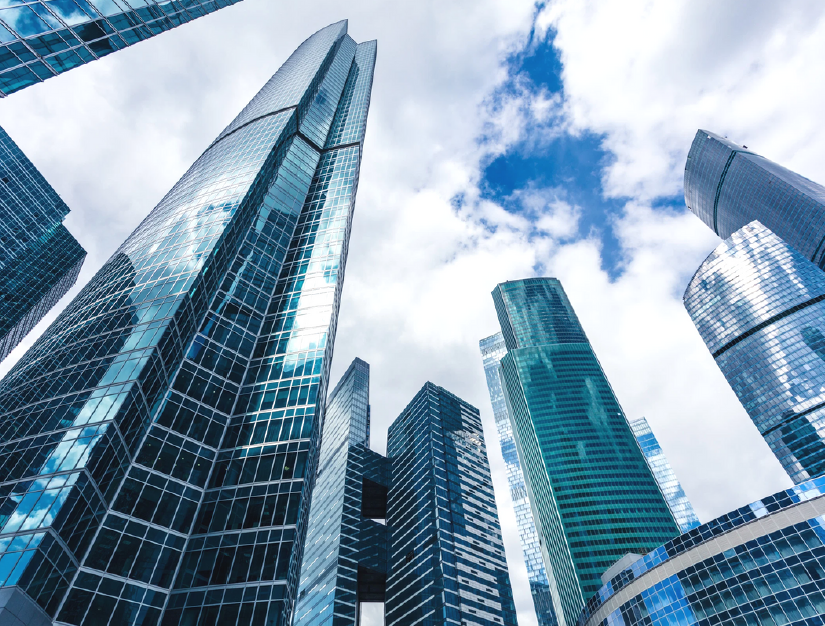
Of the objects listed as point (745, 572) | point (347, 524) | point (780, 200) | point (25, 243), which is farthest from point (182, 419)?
point (780, 200)

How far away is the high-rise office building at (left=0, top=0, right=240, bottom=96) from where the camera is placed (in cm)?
2928

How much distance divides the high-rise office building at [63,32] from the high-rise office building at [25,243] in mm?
91561

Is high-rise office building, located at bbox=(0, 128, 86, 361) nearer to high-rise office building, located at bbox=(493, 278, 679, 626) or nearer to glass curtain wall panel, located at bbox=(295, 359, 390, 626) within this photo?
glass curtain wall panel, located at bbox=(295, 359, 390, 626)

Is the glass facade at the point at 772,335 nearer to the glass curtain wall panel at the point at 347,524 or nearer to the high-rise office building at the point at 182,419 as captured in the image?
the glass curtain wall panel at the point at 347,524

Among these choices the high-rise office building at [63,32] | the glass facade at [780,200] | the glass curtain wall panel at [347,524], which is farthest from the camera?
the glass facade at [780,200]

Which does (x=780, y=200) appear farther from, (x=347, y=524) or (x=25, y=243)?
(x=25, y=243)

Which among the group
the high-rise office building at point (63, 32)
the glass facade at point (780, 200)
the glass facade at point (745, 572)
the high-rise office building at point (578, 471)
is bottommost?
the glass facade at point (745, 572)

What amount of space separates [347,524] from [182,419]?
262 ft

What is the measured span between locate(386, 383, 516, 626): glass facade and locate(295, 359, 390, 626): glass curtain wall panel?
6492 millimetres

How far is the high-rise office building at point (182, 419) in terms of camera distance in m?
33.6

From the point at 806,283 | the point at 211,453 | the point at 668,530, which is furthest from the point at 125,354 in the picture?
the point at 806,283

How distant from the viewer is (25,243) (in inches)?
4318

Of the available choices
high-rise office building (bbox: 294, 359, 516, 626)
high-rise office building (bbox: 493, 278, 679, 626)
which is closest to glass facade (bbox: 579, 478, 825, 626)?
high-rise office building (bbox: 294, 359, 516, 626)

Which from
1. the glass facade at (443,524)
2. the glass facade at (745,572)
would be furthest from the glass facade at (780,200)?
the glass facade at (745,572)
